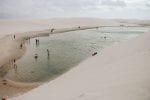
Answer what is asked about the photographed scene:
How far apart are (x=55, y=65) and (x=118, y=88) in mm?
28572

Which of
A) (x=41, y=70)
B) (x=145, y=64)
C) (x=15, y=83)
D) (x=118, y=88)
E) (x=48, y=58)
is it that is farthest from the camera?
(x=48, y=58)

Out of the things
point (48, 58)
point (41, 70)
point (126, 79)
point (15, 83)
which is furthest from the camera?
point (48, 58)

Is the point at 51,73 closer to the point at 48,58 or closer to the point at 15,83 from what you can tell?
the point at 15,83

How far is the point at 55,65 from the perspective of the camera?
36281 mm

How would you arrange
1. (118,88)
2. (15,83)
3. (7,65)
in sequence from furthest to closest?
(7,65) → (15,83) → (118,88)

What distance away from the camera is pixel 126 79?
887 cm

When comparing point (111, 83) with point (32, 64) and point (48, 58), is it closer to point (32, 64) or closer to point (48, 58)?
point (32, 64)

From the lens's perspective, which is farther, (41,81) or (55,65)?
(55,65)

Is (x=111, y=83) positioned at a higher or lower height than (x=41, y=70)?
higher

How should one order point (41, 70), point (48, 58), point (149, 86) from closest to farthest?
1. point (149, 86)
2. point (41, 70)
3. point (48, 58)

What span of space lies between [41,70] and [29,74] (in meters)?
2.44

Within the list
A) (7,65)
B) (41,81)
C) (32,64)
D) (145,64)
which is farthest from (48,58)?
(145,64)

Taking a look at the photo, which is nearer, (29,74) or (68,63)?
(29,74)

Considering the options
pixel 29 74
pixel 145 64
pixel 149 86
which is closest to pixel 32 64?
pixel 29 74
